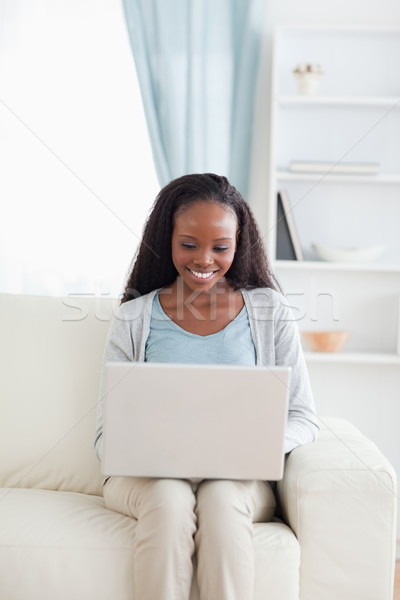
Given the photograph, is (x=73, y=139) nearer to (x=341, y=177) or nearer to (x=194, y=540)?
(x=341, y=177)

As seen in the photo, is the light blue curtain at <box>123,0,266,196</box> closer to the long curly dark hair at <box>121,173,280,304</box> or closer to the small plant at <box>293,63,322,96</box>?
the small plant at <box>293,63,322,96</box>

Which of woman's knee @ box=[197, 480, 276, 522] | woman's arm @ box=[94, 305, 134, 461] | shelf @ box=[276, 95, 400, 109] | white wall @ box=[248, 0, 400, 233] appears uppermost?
white wall @ box=[248, 0, 400, 233]

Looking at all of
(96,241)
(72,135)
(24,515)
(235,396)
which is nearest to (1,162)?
(72,135)

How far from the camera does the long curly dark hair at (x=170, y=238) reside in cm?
188

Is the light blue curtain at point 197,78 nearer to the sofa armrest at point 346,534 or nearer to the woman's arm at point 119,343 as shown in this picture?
the woman's arm at point 119,343

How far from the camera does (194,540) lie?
4.83 feet

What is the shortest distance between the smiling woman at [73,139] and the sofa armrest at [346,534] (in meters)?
1.61

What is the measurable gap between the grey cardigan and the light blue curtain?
3.46 feet

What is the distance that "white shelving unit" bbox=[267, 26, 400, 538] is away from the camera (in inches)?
115

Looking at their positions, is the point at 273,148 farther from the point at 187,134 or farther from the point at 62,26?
the point at 62,26

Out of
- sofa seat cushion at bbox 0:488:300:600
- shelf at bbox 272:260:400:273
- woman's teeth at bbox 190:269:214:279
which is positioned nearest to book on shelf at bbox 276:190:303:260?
shelf at bbox 272:260:400:273

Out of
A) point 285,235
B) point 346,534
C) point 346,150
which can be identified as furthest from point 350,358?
point 346,534

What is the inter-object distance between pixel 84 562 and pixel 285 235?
1644 millimetres

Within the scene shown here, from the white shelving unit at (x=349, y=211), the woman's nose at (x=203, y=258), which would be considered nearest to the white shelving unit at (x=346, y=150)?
the white shelving unit at (x=349, y=211)
